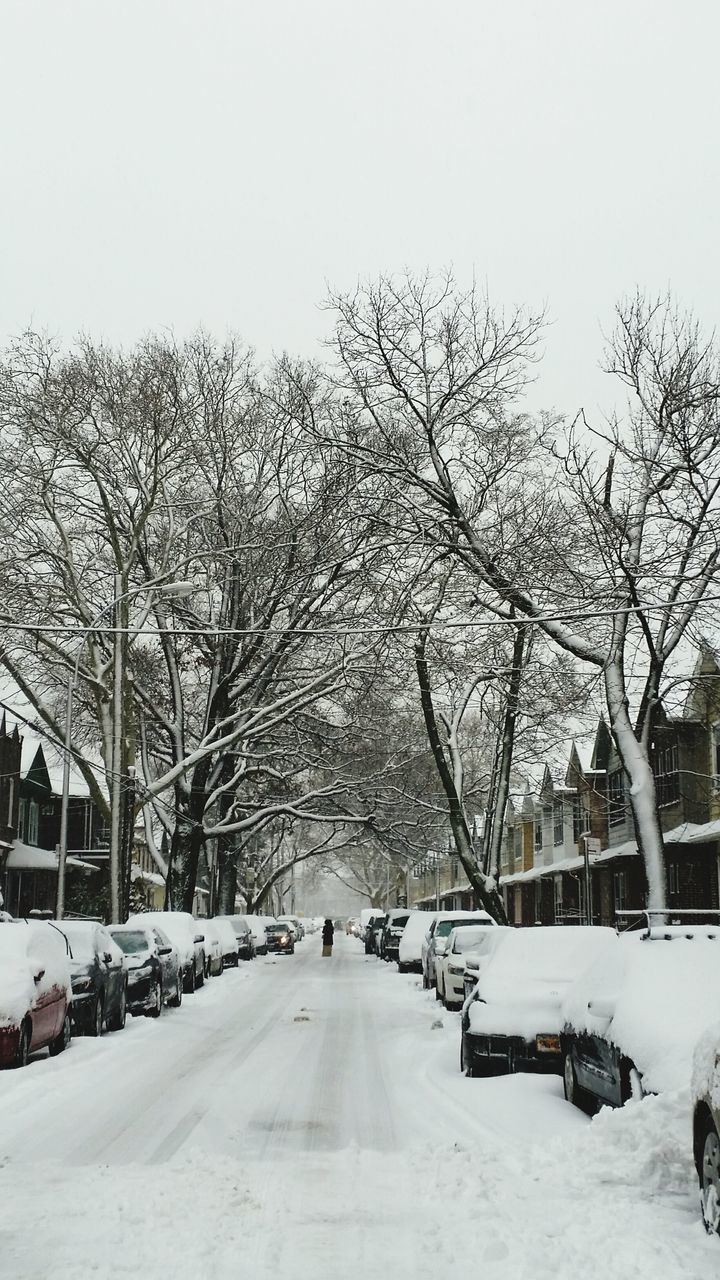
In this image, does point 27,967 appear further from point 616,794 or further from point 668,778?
point 616,794

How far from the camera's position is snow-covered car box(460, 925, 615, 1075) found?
12.6 metres

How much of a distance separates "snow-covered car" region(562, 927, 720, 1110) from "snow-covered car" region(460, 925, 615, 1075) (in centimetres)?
82

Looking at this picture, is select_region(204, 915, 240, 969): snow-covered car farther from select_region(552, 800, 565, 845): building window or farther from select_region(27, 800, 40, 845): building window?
select_region(552, 800, 565, 845): building window

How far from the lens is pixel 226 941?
38344 mm

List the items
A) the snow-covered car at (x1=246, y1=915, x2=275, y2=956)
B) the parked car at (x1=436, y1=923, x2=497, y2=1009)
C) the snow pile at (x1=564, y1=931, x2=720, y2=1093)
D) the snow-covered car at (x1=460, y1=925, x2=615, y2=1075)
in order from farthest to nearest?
the snow-covered car at (x1=246, y1=915, x2=275, y2=956) < the parked car at (x1=436, y1=923, x2=497, y2=1009) < the snow-covered car at (x1=460, y1=925, x2=615, y2=1075) < the snow pile at (x1=564, y1=931, x2=720, y2=1093)

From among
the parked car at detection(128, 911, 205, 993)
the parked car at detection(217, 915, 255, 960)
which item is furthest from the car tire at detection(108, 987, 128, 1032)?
the parked car at detection(217, 915, 255, 960)

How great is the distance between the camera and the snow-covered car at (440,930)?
27641 millimetres

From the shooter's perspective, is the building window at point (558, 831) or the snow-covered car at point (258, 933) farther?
the building window at point (558, 831)

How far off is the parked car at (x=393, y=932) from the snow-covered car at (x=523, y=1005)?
29.2m

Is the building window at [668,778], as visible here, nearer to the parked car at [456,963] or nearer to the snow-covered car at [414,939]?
the snow-covered car at [414,939]

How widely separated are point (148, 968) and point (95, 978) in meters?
3.84

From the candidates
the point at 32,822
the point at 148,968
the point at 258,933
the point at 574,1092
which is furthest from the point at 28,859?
the point at 574,1092

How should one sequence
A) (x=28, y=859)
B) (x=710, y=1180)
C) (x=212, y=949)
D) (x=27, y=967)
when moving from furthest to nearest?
(x=28, y=859) < (x=212, y=949) < (x=27, y=967) < (x=710, y=1180)

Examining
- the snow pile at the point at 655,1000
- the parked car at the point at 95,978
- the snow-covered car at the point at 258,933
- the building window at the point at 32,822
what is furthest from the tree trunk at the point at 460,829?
the building window at the point at 32,822
